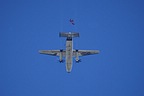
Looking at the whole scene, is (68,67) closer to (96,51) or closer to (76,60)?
(76,60)

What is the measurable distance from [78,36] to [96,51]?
579 cm

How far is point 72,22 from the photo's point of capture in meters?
48.4

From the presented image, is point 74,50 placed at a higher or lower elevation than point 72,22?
lower

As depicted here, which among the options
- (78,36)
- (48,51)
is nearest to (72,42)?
(78,36)

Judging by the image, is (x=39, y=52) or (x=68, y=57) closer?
(x=68, y=57)

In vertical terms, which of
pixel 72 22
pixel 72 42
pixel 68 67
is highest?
pixel 72 22

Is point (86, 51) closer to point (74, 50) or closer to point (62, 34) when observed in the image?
point (74, 50)

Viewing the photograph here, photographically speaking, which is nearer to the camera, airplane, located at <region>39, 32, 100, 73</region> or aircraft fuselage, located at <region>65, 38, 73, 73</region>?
airplane, located at <region>39, 32, 100, 73</region>

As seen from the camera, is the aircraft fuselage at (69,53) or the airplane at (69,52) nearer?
the airplane at (69,52)

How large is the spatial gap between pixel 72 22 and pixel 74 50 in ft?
13.4

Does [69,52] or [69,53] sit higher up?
[69,52]

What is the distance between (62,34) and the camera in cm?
4522

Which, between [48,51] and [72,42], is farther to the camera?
Answer: [48,51]

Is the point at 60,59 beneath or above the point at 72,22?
beneath
